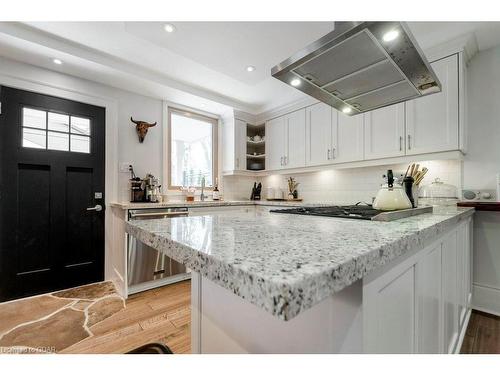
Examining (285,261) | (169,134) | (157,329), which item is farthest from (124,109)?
(285,261)

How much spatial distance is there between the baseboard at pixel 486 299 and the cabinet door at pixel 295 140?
2157mm

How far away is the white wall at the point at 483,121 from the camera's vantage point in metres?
2.11

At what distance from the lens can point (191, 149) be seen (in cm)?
365

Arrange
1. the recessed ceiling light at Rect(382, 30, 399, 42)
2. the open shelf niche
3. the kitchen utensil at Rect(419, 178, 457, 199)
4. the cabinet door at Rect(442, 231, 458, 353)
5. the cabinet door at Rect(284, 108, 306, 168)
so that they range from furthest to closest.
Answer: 1. the open shelf niche
2. the cabinet door at Rect(284, 108, 306, 168)
3. the kitchen utensil at Rect(419, 178, 457, 199)
4. the cabinet door at Rect(442, 231, 458, 353)
5. the recessed ceiling light at Rect(382, 30, 399, 42)

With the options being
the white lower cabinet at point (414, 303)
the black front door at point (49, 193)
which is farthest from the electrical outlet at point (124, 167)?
the white lower cabinet at point (414, 303)

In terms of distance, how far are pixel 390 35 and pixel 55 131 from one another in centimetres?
307

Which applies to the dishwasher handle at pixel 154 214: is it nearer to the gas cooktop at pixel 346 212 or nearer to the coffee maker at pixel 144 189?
the coffee maker at pixel 144 189

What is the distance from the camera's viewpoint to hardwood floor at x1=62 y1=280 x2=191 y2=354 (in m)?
1.59

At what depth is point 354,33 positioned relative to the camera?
39.2 inches

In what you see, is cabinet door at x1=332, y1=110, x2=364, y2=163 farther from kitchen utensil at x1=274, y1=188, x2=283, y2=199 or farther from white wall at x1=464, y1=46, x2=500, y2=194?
kitchen utensil at x1=274, y1=188, x2=283, y2=199

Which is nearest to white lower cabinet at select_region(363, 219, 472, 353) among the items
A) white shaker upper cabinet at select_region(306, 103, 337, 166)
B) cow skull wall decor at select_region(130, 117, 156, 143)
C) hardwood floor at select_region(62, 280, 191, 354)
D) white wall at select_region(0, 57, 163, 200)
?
hardwood floor at select_region(62, 280, 191, 354)

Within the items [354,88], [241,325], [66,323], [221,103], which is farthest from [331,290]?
[221,103]

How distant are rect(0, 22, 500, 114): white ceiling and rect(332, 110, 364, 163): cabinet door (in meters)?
0.89
